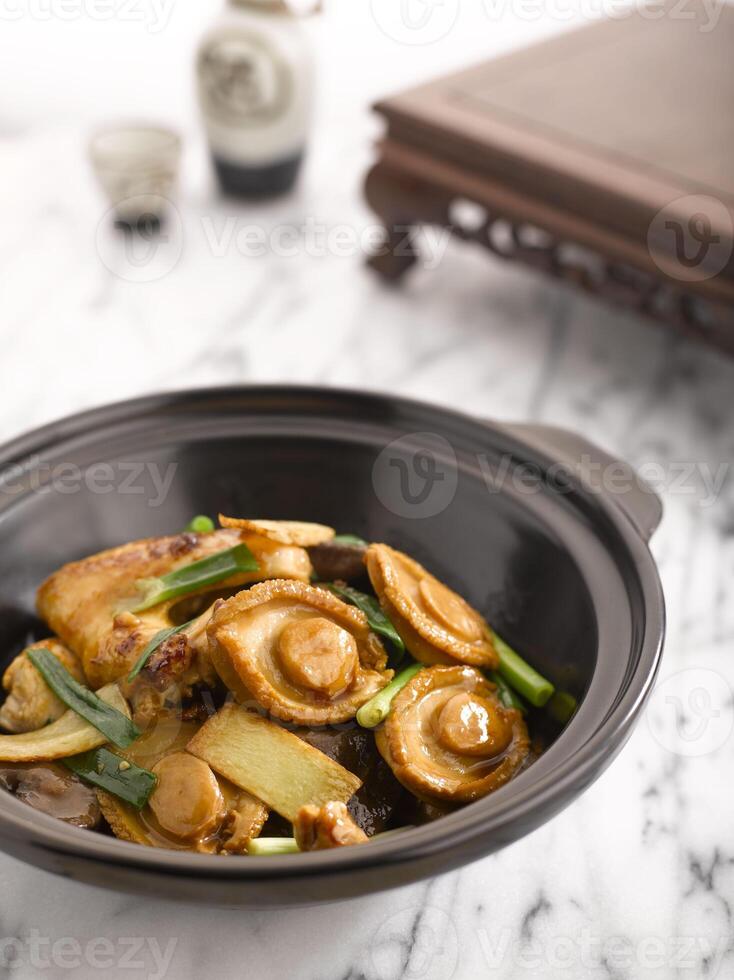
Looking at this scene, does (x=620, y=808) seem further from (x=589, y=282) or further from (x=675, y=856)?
(x=589, y=282)

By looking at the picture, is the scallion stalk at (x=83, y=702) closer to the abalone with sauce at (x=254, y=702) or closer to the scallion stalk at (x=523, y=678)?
the abalone with sauce at (x=254, y=702)

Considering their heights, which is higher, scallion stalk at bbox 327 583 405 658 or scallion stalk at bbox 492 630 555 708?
scallion stalk at bbox 327 583 405 658

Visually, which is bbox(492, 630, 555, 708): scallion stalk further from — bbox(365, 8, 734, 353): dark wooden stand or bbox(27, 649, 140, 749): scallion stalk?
bbox(365, 8, 734, 353): dark wooden stand

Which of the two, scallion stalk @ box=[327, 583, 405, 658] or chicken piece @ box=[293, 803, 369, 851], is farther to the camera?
scallion stalk @ box=[327, 583, 405, 658]

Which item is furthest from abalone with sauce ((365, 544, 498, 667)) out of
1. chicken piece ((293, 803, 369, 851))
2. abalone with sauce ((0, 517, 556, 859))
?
chicken piece ((293, 803, 369, 851))

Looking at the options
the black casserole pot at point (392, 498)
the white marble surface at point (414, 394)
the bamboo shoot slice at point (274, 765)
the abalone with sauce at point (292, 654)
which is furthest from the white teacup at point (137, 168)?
the bamboo shoot slice at point (274, 765)

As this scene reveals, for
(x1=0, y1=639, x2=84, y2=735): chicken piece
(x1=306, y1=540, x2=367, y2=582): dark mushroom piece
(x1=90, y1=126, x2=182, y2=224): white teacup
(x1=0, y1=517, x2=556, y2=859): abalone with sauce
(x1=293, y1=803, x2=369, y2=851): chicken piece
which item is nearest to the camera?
(x1=293, y1=803, x2=369, y2=851): chicken piece

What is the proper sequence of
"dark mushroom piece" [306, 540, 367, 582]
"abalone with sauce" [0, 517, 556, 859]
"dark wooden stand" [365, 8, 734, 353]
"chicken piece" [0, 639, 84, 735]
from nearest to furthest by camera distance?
"abalone with sauce" [0, 517, 556, 859]
"chicken piece" [0, 639, 84, 735]
"dark mushroom piece" [306, 540, 367, 582]
"dark wooden stand" [365, 8, 734, 353]
